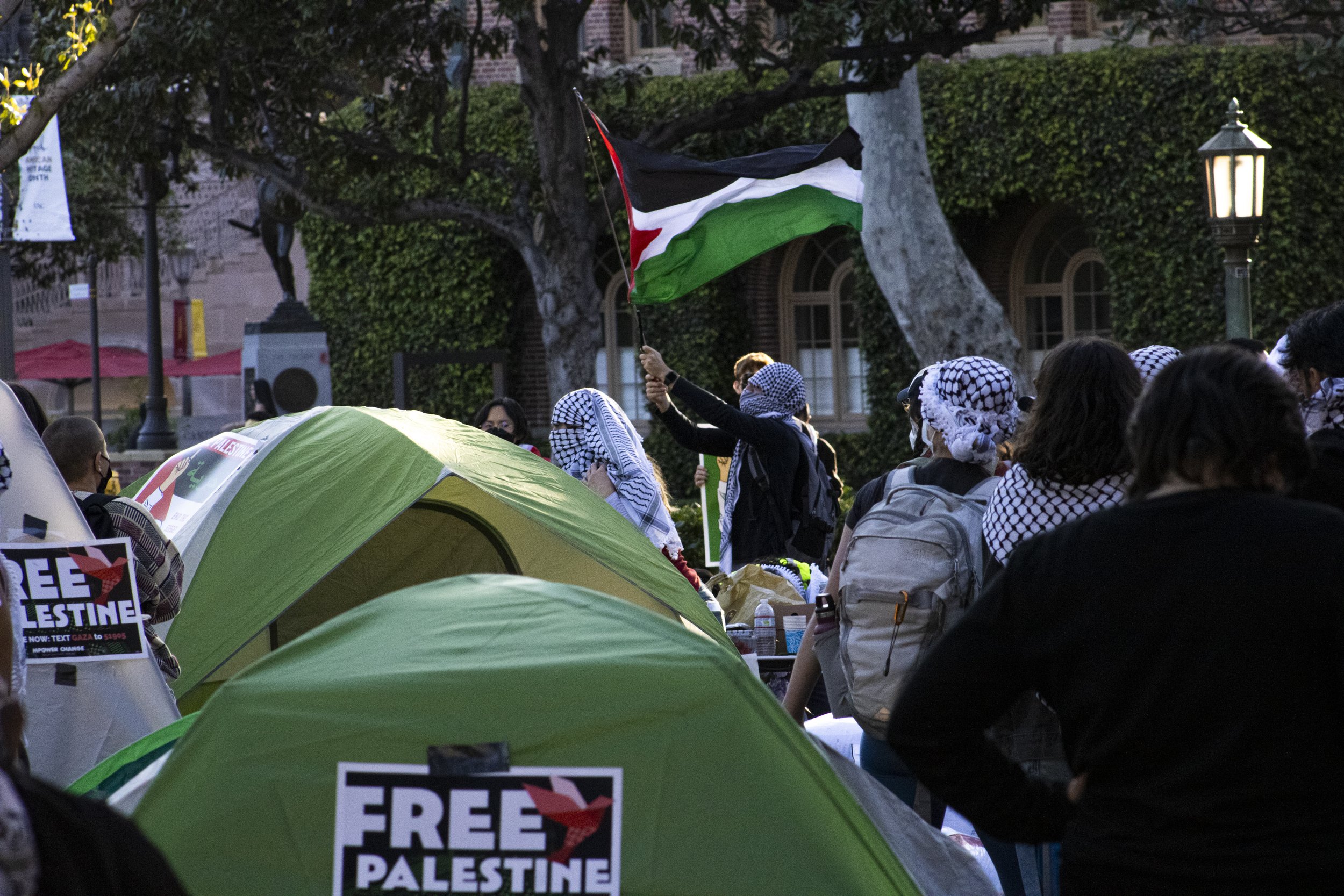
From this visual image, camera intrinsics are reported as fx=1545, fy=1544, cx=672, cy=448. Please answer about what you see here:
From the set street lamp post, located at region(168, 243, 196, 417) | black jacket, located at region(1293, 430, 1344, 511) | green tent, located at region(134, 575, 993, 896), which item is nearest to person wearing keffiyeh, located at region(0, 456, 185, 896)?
green tent, located at region(134, 575, 993, 896)

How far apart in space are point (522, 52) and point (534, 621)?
11157 millimetres

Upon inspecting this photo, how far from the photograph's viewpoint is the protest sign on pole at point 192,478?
6.42 metres

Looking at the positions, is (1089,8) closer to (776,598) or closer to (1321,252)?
(1321,252)

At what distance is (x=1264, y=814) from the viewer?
2.24 m

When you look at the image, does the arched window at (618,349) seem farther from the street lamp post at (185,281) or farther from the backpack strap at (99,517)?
the backpack strap at (99,517)

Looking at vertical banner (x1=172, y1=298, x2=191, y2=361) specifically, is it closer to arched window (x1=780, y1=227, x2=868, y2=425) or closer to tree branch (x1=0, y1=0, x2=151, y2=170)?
arched window (x1=780, y1=227, x2=868, y2=425)

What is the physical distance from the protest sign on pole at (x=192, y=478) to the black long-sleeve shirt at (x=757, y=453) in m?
1.91

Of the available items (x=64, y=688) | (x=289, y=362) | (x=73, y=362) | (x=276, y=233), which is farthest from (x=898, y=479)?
(x=73, y=362)

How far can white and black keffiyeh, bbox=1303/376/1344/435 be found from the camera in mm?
3904

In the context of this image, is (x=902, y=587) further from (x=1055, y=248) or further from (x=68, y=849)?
(x=1055, y=248)

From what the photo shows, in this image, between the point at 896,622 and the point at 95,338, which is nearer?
the point at 896,622

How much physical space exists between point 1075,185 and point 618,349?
7345 mm

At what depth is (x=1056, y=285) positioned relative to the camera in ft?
64.4

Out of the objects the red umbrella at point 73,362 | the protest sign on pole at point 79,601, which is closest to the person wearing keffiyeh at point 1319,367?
the protest sign on pole at point 79,601
